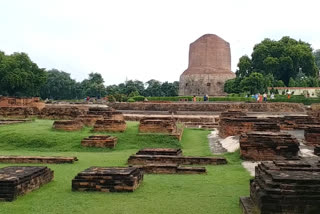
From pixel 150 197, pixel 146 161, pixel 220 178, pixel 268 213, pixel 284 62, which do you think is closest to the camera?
pixel 268 213

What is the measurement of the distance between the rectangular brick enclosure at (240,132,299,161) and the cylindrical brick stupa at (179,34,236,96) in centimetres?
3409

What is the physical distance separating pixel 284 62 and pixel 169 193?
34.5 meters

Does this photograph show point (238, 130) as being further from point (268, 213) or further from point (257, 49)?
point (257, 49)

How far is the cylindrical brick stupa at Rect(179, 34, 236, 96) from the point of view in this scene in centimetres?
4072

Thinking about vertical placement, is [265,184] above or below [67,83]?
below

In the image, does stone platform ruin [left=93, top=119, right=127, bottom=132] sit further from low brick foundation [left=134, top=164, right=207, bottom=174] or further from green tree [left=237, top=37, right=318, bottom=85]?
green tree [left=237, top=37, right=318, bottom=85]

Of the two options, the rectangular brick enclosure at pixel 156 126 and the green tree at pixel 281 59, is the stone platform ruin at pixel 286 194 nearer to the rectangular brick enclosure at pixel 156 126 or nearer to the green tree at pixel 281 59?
the rectangular brick enclosure at pixel 156 126

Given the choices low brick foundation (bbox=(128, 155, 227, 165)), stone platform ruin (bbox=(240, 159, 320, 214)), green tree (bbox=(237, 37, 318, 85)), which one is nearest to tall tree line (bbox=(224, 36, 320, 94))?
green tree (bbox=(237, 37, 318, 85))

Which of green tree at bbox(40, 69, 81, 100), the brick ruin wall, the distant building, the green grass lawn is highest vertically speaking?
green tree at bbox(40, 69, 81, 100)

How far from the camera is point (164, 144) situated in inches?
368

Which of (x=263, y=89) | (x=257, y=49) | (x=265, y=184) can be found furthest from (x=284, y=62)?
(x=265, y=184)

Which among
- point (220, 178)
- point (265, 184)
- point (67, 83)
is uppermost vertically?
point (67, 83)

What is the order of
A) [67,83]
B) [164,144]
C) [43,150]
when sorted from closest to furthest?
1. [43,150]
2. [164,144]
3. [67,83]

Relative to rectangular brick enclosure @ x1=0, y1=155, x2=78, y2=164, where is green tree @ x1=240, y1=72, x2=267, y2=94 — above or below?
above
